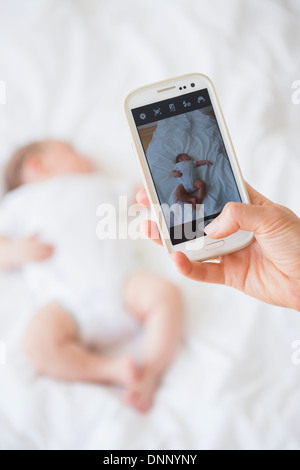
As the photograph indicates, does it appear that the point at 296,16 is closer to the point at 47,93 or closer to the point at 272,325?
the point at 47,93

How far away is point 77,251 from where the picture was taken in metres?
1.25

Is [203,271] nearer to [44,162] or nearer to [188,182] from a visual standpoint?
[188,182]

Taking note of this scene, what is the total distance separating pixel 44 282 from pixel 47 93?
0.61 meters

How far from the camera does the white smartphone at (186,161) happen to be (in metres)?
0.79

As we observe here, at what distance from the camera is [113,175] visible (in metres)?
1.46

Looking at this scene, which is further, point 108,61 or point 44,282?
point 108,61

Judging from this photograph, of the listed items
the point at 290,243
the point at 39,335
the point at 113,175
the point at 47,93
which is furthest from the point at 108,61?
the point at 290,243

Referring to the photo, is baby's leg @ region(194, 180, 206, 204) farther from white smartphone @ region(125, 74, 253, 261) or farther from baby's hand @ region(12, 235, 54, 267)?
baby's hand @ region(12, 235, 54, 267)

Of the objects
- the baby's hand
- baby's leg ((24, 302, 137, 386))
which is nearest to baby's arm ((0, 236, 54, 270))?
the baby's hand

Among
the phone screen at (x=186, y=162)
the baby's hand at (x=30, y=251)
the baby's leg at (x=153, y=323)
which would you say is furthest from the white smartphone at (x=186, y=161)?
the baby's hand at (x=30, y=251)

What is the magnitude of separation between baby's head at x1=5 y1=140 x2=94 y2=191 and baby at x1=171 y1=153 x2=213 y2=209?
689 millimetres

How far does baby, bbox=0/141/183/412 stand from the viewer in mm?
1087
